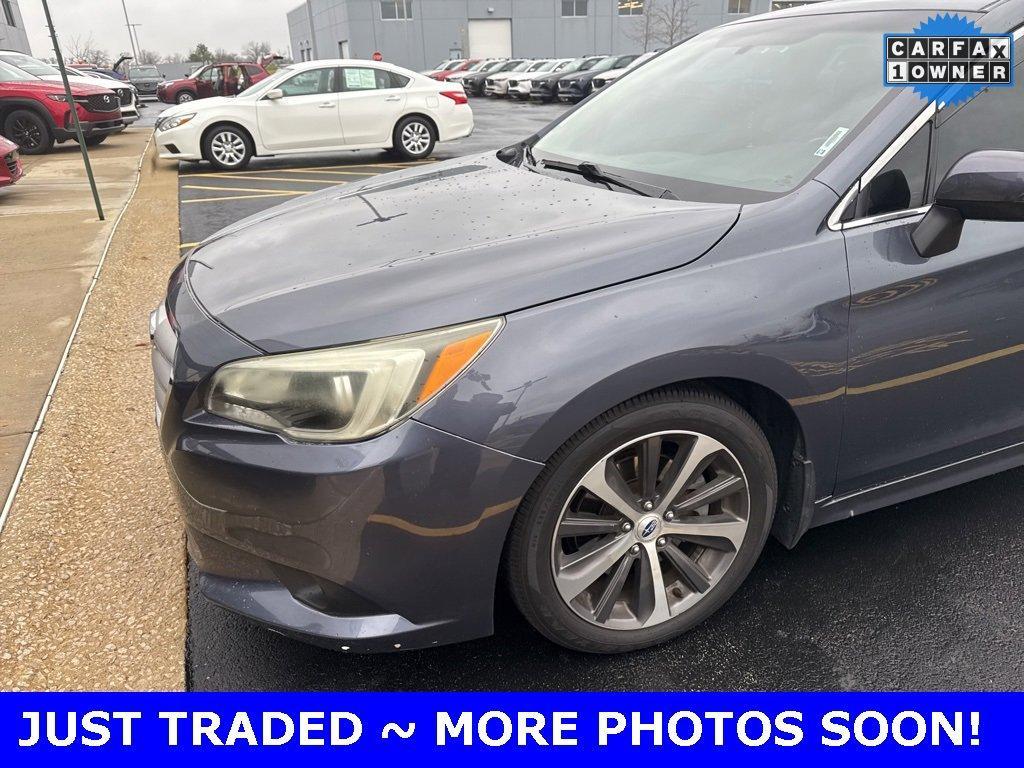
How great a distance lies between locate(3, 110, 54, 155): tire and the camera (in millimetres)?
13414

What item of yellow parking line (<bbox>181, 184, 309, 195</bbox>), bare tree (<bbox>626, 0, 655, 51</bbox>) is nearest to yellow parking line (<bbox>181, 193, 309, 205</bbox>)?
yellow parking line (<bbox>181, 184, 309, 195</bbox>)

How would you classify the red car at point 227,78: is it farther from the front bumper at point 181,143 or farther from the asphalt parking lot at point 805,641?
the asphalt parking lot at point 805,641

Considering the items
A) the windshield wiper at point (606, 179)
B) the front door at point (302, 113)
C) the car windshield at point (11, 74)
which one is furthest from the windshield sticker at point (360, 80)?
the windshield wiper at point (606, 179)

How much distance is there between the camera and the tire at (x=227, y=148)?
11398 millimetres

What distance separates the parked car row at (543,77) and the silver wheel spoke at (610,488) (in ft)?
80.3

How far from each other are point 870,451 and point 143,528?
96.3 inches

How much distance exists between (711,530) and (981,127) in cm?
143

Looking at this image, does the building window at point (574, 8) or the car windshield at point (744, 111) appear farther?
the building window at point (574, 8)

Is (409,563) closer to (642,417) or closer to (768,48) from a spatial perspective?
(642,417)

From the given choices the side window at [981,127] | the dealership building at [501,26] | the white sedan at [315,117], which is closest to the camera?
the side window at [981,127]

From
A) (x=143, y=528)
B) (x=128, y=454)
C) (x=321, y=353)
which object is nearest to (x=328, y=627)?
(x=321, y=353)

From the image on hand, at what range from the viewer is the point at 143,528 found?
9.45ft

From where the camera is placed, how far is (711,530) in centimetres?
220

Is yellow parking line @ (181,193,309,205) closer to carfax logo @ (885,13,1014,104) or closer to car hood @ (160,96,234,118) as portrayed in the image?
car hood @ (160,96,234,118)
